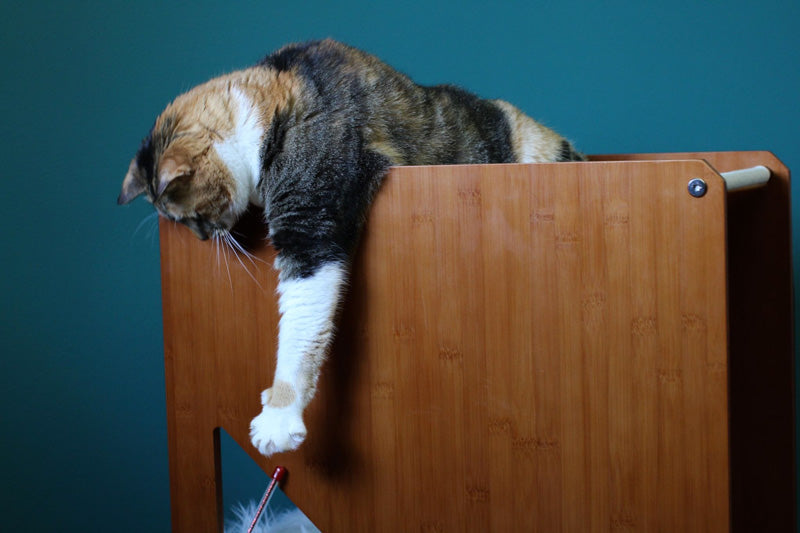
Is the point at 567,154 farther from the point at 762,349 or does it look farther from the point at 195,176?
the point at 195,176

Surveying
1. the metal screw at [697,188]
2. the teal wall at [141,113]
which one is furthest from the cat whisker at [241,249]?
the teal wall at [141,113]

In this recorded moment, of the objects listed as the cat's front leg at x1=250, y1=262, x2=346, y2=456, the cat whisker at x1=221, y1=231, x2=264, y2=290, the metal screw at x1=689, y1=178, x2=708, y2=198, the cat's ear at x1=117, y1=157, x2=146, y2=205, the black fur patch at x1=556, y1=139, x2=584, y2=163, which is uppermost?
the black fur patch at x1=556, y1=139, x2=584, y2=163

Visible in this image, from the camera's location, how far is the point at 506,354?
3.69ft

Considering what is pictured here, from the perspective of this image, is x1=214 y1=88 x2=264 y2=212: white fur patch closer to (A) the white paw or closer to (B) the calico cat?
(B) the calico cat

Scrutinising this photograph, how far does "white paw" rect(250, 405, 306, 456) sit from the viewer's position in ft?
3.63

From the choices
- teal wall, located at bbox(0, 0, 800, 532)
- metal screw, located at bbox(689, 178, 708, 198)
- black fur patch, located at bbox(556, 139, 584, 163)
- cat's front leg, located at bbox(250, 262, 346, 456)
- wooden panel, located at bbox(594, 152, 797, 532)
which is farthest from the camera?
teal wall, located at bbox(0, 0, 800, 532)

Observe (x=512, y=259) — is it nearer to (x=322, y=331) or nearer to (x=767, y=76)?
(x=322, y=331)

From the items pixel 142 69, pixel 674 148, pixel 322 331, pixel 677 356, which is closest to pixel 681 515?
pixel 677 356

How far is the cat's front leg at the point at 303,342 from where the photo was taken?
113cm

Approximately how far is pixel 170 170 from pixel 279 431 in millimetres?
414

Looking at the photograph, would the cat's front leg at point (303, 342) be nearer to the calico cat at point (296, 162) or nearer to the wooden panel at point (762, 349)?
the calico cat at point (296, 162)

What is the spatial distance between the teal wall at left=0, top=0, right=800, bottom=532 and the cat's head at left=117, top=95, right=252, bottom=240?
2.63ft

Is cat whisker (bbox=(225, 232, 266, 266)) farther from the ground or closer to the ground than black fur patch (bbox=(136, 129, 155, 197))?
closer to the ground

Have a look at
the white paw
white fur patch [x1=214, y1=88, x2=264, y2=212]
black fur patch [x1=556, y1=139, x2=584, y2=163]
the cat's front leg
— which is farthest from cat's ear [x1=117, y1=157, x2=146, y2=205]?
black fur patch [x1=556, y1=139, x2=584, y2=163]
